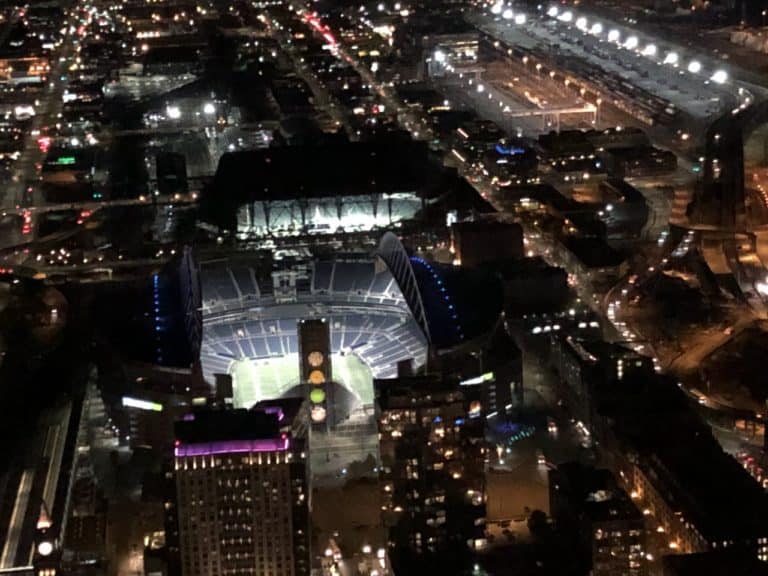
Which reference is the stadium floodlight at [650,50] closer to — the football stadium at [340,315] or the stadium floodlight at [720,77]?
the stadium floodlight at [720,77]

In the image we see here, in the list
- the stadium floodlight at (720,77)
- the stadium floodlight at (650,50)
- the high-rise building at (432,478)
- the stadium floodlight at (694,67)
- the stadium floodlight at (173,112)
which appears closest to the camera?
the high-rise building at (432,478)

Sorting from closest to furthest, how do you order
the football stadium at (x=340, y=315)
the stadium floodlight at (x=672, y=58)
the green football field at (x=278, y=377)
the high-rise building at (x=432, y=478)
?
the high-rise building at (x=432, y=478)
the green football field at (x=278, y=377)
the football stadium at (x=340, y=315)
the stadium floodlight at (x=672, y=58)

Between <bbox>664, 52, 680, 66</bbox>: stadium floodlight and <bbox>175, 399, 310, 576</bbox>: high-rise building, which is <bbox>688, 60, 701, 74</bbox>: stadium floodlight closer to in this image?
<bbox>664, 52, 680, 66</bbox>: stadium floodlight

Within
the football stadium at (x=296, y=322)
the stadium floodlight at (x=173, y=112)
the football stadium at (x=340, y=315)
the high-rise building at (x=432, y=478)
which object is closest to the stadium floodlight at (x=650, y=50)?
the stadium floodlight at (x=173, y=112)

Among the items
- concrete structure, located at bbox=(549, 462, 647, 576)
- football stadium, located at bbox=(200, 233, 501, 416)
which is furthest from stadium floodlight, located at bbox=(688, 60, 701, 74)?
concrete structure, located at bbox=(549, 462, 647, 576)

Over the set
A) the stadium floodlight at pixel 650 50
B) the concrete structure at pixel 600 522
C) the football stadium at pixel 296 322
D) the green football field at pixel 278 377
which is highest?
the stadium floodlight at pixel 650 50

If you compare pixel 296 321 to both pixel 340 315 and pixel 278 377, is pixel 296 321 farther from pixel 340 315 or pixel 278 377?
pixel 278 377

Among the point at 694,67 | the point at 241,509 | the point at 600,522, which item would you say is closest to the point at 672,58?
the point at 694,67

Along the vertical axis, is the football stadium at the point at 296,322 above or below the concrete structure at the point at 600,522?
above

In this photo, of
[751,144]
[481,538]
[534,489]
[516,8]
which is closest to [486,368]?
[534,489]
